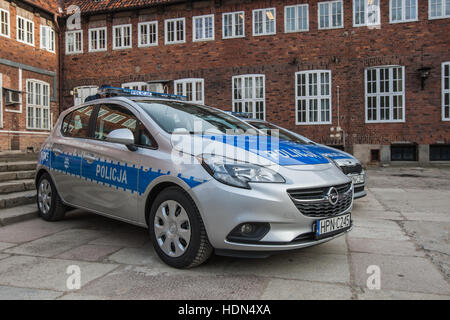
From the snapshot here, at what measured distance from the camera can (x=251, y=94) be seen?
16484 mm

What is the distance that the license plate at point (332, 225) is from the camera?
3141 millimetres

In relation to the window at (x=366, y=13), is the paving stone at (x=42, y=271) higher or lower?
lower

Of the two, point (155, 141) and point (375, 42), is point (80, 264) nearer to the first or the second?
point (155, 141)

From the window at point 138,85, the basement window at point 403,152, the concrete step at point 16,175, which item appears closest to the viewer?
the concrete step at point 16,175

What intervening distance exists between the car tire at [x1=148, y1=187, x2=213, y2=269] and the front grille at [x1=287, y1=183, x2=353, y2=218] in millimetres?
836

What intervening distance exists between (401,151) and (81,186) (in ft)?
45.3

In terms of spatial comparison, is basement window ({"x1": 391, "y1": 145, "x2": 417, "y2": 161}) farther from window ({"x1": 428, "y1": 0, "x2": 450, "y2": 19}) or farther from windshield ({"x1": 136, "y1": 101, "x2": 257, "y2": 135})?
windshield ({"x1": 136, "y1": 101, "x2": 257, "y2": 135})

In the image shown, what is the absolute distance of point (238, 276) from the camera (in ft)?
10.4

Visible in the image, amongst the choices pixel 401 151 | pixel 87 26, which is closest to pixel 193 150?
pixel 401 151

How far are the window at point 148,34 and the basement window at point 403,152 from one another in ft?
38.9

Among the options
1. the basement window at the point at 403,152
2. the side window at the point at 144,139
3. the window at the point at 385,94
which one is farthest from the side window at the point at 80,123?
the basement window at the point at 403,152

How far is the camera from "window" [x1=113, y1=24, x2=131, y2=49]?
60.0ft

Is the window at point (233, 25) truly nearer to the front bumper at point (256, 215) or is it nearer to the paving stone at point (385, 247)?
the paving stone at point (385, 247)
